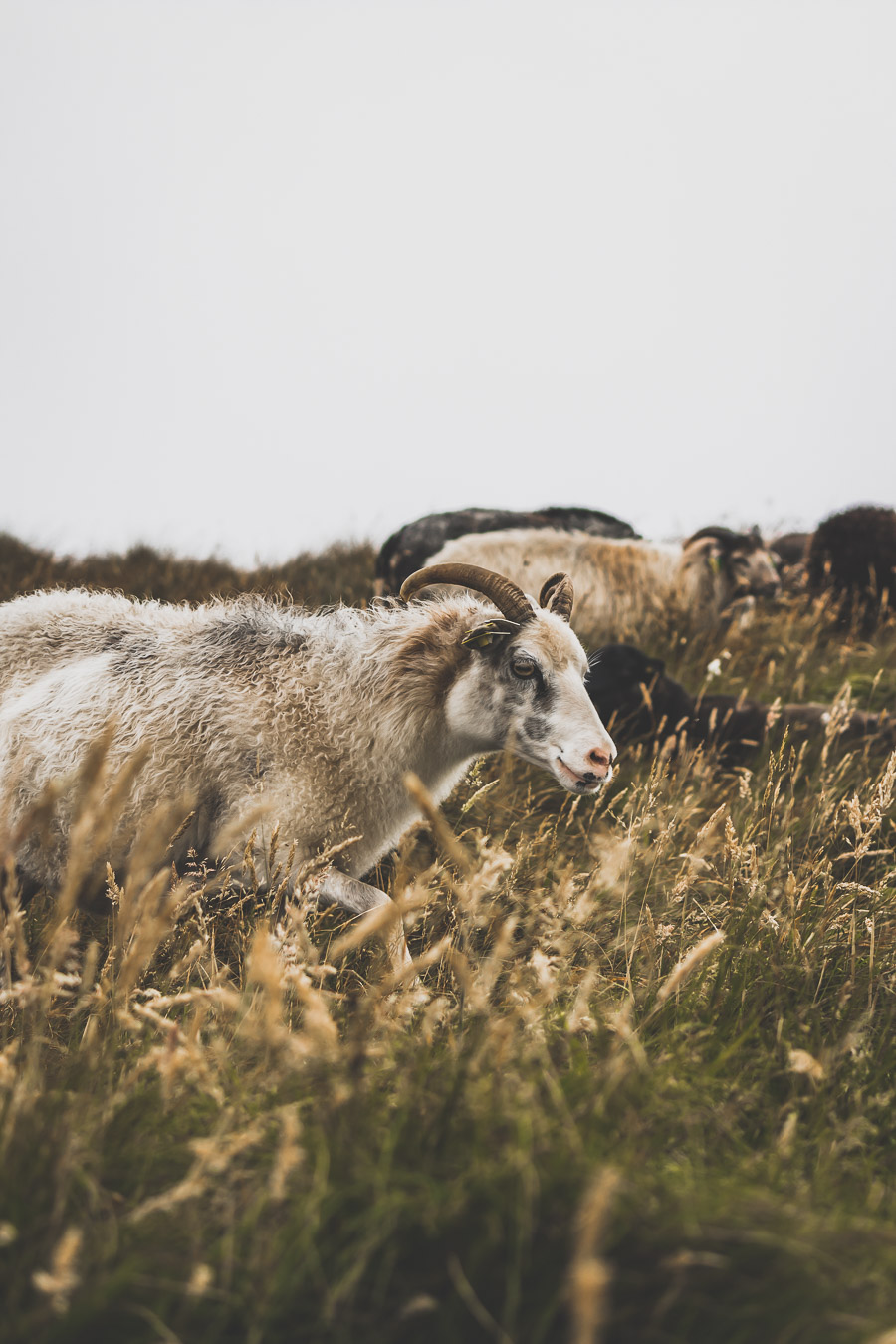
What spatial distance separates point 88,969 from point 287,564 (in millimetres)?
11159

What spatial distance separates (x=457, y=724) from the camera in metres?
3.99

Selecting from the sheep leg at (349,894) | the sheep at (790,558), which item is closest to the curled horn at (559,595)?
the sheep leg at (349,894)

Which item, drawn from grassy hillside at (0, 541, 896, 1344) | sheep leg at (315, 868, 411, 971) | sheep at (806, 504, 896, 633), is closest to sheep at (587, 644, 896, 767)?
sheep leg at (315, 868, 411, 971)

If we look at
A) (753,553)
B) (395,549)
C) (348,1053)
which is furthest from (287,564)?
(348,1053)

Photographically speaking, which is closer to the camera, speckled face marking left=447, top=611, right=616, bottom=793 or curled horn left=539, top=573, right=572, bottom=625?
speckled face marking left=447, top=611, right=616, bottom=793

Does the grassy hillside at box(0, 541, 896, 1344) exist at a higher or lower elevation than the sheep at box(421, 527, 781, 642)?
lower

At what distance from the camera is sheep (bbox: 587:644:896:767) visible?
238 inches

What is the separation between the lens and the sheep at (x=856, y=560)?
10039mm

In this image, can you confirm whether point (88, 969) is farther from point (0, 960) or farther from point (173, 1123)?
point (0, 960)

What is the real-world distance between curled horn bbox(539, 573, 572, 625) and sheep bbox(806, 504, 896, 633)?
6.03 metres

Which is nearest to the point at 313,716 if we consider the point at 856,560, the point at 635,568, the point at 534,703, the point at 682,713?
the point at 534,703

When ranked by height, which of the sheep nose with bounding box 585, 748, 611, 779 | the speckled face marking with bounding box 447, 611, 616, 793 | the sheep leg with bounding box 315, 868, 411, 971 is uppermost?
the speckled face marking with bounding box 447, 611, 616, 793

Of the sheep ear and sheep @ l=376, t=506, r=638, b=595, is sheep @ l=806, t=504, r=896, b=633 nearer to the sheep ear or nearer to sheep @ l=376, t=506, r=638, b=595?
sheep @ l=376, t=506, r=638, b=595

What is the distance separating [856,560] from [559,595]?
7120 millimetres
